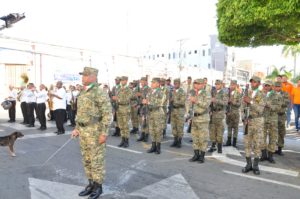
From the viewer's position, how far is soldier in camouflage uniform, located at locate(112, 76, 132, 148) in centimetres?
845

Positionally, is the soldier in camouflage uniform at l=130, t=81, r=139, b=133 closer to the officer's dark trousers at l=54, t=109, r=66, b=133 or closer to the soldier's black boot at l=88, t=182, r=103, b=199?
the officer's dark trousers at l=54, t=109, r=66, b=133

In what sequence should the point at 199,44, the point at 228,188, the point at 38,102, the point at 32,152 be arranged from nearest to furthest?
the point at 228,188, the point at 32,152, the point at 38,102, the point at 199,44

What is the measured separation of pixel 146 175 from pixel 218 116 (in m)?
3.07

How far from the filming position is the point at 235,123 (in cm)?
882

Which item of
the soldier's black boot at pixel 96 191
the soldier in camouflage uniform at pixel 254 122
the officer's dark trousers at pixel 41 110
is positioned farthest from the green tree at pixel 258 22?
the officer's dark trousers at pixel 41 110

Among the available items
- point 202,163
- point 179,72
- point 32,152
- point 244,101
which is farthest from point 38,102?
point 179,72

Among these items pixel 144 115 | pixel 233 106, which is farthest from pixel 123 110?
pixel 233 106

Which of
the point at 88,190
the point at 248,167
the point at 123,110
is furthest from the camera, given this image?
the point at 123,110

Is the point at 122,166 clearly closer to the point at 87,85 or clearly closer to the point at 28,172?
the point at 28,172

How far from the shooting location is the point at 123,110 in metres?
8.53

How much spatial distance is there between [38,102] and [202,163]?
280 inches

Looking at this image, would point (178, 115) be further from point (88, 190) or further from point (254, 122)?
point (88, 190)

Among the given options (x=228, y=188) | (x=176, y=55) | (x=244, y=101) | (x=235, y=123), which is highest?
(x=176, y=55)

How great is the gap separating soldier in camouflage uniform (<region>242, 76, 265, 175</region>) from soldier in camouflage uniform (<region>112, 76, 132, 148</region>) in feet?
11.5
